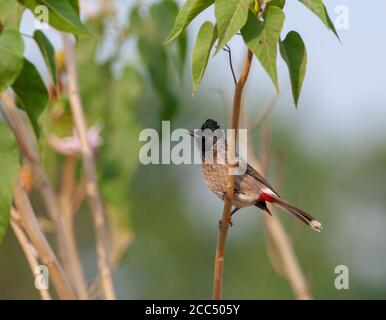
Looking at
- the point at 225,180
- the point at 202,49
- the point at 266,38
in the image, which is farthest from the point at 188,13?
the point at 225,180

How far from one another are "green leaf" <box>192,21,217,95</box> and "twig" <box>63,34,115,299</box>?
1.31 metres

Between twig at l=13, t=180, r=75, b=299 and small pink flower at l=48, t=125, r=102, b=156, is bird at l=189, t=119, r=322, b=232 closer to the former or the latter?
Answer: twig at l=13, t=180, r=75, b=299

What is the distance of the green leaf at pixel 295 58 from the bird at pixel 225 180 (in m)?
0.72

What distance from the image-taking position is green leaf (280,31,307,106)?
2109mm

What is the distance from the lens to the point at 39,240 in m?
2.78

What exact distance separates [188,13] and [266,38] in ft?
0.73

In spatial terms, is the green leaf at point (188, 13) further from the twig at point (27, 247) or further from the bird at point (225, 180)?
the twig at point (27, 247)

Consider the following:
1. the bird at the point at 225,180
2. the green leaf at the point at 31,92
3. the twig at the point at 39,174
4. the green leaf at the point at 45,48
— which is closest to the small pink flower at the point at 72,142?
the twig at the point at 39,174

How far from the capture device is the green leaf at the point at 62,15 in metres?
2.47

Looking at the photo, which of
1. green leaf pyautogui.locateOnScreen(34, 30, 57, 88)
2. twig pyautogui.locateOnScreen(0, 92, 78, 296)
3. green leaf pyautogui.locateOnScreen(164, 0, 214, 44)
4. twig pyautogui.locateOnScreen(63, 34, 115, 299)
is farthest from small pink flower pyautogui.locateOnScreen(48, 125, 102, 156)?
green leaf pyautogui.locateOnScreen(164, 0, 214, 44)

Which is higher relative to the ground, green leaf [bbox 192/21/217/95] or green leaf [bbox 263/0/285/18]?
green leaf [bbox 263/0/285/18]

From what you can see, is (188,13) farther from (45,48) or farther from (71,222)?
(71,222)
